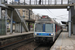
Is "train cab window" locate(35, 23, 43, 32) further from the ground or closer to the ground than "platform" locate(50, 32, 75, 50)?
further from the ground

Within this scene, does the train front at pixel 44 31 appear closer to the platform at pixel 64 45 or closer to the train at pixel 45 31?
the train at pixel 45 31

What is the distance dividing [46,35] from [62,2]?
325 inches

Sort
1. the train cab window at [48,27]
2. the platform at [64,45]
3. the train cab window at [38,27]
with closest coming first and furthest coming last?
the platform at [64,45], the train cab window at [48,27], the train cab window at [38,27]

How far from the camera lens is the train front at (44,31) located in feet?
36.8

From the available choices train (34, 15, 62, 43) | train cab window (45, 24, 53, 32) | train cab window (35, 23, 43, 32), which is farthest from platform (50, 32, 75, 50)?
train cab window (35, 23, 43, 32)

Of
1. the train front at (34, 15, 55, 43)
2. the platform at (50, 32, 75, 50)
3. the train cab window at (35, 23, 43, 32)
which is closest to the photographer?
the platform at (50, 32, 75, 50)

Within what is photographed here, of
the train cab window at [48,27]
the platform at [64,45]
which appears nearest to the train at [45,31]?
the train cab window at [48,27]

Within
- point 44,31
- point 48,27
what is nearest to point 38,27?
A: point 44,31

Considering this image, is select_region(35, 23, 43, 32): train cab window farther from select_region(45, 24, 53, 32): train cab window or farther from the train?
select_region(45, 24, 53, 32): train cab window

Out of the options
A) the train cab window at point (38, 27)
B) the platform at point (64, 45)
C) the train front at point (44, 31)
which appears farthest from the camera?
the train cab window at point (38, 27)

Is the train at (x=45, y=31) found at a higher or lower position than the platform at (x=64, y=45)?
higher

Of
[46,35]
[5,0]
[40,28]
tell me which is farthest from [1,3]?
[46,35]

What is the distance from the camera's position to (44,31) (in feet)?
37.8

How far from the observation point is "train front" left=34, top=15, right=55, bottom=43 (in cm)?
1123
